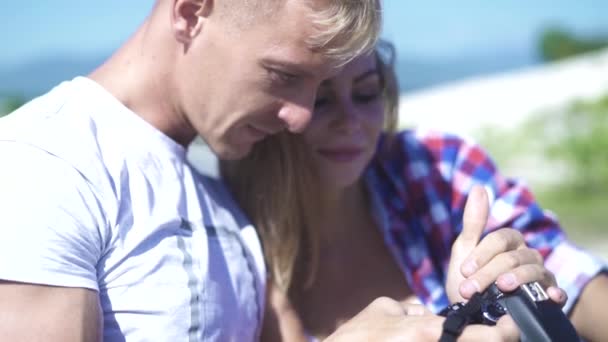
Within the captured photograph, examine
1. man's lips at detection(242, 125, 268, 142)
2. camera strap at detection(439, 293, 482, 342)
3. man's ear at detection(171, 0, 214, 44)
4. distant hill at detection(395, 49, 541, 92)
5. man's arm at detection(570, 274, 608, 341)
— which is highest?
man's ear at detection(171, 0, 214, 44)

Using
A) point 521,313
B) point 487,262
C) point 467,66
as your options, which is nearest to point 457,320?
point 521,313

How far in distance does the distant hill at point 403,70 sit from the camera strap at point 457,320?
2.85 ft

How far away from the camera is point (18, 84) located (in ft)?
18.5

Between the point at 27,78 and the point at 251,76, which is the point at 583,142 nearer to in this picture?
the point at 27,78

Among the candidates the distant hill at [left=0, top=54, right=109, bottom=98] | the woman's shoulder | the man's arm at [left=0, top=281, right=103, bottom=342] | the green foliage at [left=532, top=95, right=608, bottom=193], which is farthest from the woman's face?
the green foliage at [left=532, top=95, right=608, bottom=193]

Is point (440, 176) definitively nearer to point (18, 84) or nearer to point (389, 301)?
point (389, 301)

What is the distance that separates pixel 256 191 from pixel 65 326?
72cm

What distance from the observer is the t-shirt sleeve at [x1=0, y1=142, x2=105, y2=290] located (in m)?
1.17

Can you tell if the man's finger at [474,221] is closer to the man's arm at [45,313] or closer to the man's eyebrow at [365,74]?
the man's eyebrow at [365,74]

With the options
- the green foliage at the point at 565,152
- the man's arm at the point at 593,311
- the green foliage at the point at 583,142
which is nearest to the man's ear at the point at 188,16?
the man's arm at the point at 593,311

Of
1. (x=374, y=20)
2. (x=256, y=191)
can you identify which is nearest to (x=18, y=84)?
(x=256, y=191)

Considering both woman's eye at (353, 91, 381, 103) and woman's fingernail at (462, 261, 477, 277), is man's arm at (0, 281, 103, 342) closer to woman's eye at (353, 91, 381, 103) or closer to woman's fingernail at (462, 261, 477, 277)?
woman's fingernail at (462, 261, 477, 277)

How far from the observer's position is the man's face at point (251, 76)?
140 centimetres

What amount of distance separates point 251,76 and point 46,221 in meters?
0.43
